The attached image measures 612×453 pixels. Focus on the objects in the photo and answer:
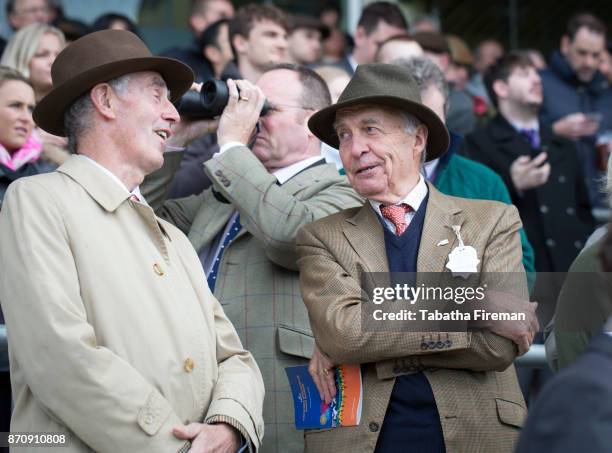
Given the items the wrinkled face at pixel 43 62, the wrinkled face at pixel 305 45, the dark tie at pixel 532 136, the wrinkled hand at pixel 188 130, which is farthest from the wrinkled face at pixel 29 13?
the wrinkled hand at pixel 188 130

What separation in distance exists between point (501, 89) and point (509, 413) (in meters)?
3.79

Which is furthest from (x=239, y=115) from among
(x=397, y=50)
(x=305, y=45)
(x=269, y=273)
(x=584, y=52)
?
(x=584, y=52)

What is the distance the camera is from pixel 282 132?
4496mm

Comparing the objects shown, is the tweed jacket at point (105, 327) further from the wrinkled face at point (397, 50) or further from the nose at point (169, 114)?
the wrinkled face at point (397, 50)

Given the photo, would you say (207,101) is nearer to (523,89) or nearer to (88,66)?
(88,66)

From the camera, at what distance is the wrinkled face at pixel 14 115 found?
5164mm

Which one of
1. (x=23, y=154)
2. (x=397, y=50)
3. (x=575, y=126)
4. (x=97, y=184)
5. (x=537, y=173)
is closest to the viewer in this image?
(x=97, y=184)

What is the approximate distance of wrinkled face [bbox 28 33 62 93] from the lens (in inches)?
246

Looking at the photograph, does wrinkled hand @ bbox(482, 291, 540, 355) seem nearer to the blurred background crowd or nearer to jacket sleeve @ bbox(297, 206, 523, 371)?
jacket sleeve @ bbox(297, 206, 523, 371)

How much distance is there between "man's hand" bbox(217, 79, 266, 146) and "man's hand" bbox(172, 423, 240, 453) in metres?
1.26

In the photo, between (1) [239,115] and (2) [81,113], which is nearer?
(2) [81,113]

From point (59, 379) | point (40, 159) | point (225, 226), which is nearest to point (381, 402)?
point (59, 379)

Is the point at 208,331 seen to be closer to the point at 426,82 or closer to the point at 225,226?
the point at 225,226

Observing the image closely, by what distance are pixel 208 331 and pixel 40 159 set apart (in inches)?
90.4
